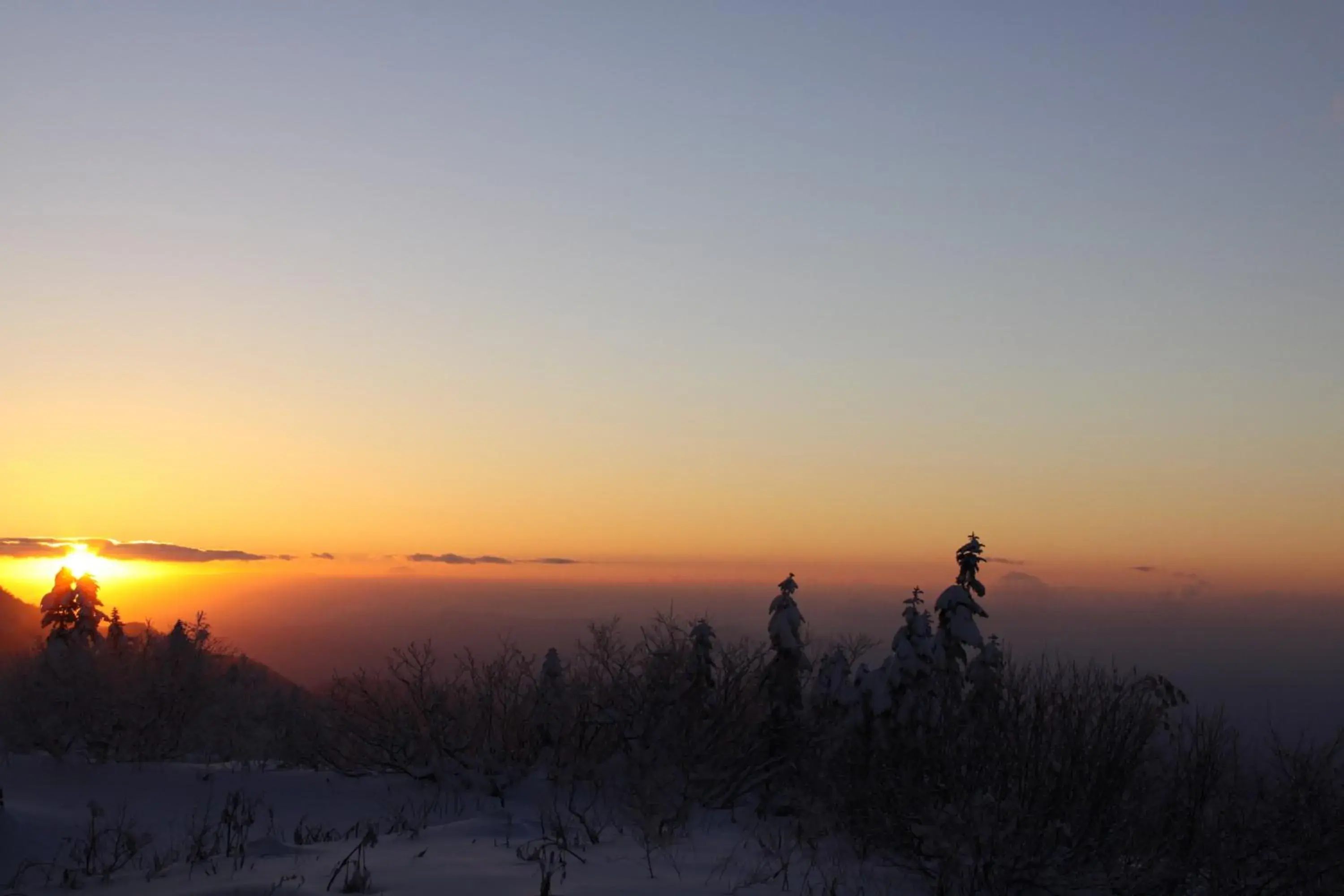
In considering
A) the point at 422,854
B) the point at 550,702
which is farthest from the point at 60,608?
the point at 422,854

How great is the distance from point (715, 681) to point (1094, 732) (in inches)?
591

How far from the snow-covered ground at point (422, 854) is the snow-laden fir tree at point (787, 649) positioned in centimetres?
1015

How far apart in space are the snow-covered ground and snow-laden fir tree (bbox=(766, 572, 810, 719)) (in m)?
10.1

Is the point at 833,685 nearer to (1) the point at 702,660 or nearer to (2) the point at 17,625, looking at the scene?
(1) the point at 702,660

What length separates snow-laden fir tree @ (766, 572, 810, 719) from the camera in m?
28.7

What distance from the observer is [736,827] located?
49.4 ft

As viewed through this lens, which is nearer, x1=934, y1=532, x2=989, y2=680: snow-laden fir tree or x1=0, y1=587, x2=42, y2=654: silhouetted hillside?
x1=934, y1=532, x2=989, y2=680: snow-laden fir tree

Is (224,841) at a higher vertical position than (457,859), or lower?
lower

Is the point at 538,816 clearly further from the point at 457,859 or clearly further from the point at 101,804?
the point at 101,804

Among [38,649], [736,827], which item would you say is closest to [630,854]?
[736,827]

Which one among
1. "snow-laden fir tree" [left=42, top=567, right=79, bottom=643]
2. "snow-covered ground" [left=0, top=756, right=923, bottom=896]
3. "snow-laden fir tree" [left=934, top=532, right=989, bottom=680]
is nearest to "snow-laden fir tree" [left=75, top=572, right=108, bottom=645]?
"snow-laden fir tree" [left=42, top=567, right=79, bottom=643]

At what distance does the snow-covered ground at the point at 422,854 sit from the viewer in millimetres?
8938

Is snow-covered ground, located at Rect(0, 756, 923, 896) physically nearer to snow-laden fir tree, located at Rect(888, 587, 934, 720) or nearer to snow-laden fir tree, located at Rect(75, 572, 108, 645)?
snow-laden fir tree, located at Rect(888, 587, 934, 720)

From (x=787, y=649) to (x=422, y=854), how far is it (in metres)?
20.6
